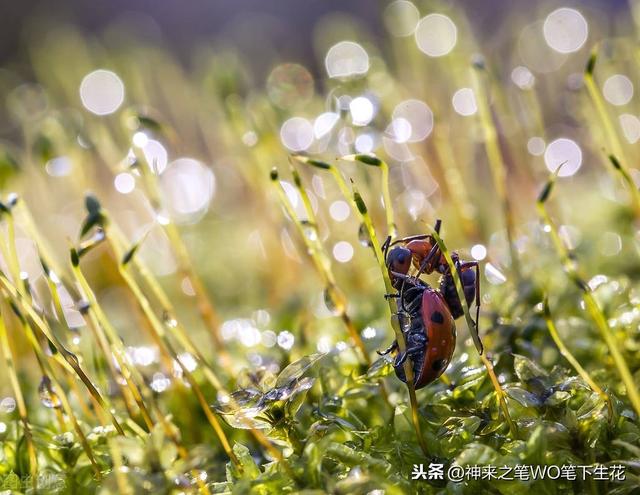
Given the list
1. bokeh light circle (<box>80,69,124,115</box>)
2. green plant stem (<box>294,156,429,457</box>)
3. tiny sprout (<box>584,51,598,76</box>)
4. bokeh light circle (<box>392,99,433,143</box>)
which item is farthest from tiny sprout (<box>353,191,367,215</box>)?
bokeh light circle (<box>80,69,124,115</box>)

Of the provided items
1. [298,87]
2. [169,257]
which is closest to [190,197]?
[169,257]

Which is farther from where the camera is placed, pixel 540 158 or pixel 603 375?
pixel 540 158

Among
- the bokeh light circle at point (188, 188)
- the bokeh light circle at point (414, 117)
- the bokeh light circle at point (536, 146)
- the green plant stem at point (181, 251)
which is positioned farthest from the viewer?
the bokeh light circle at point (188, 188)

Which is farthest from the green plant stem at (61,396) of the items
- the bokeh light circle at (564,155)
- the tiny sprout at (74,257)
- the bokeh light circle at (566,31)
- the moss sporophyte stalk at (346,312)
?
the bokeh light circle at (566,31)

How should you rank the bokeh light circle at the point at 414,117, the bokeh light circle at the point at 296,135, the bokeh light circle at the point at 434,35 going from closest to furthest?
the bokeh light circle at the point at 414,117, the bokeh light circle at the point at 434,35, the bokeh light circle at the point at 296,135

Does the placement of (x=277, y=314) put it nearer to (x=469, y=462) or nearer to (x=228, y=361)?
(x=228, y=361)

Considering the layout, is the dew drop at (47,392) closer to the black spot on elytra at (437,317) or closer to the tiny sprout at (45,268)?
the tiny sprout at (45,268)

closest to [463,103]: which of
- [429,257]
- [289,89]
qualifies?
[289,89]
